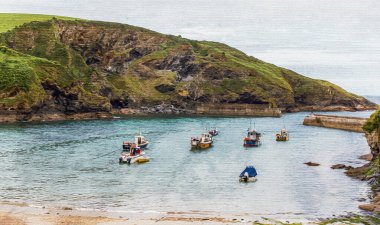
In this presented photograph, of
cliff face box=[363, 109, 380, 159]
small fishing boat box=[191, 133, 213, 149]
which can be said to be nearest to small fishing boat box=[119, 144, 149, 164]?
small fishing boat box=[191, 133, 213, 149]

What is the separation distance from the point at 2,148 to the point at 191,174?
56.3 m

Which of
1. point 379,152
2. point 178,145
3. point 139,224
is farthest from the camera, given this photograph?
point 178,145

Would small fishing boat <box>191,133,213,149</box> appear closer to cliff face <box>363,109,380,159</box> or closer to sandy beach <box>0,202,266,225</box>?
cliff face <box>363,109,380,159</box>

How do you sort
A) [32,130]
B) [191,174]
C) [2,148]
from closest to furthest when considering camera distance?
[191,174] < [2,148] < [32,130]

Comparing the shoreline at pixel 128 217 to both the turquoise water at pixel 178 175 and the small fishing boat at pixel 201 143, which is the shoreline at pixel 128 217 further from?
the small fishing boat at pixel 201 143

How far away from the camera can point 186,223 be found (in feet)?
191

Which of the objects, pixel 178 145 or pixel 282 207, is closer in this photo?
pixel 282 207

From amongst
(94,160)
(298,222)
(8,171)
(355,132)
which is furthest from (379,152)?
(355,132)

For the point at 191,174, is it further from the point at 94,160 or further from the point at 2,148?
the point at 2,148

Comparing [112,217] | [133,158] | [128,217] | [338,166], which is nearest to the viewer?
[112,217]

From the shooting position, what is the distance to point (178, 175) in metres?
93.1

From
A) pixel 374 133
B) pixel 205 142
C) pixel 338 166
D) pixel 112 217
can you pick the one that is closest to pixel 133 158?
pixel 205 142

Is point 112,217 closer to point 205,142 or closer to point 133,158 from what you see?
point 133,158

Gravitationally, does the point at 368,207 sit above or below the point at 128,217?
above
